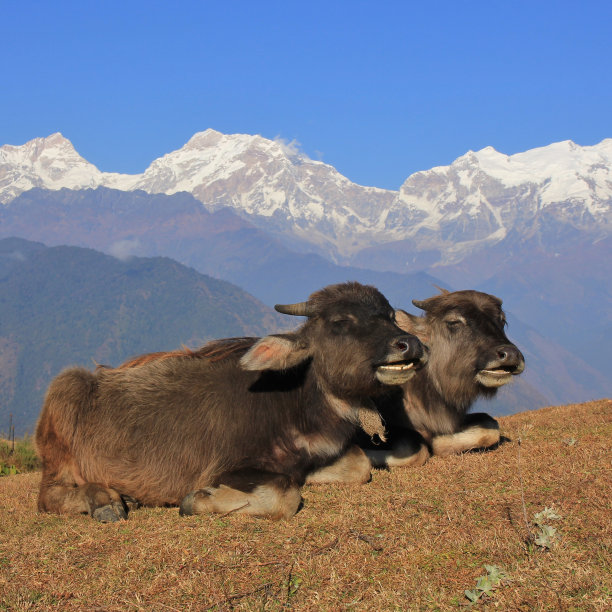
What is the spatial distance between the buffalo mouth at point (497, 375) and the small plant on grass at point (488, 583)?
12.5 feet

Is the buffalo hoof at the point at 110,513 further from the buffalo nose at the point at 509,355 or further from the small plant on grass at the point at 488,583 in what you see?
the buffalo nose at the point at 509,355

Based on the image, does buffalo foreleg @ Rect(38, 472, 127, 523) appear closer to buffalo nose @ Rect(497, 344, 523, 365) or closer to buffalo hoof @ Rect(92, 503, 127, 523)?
buffalo hoof @ Rect(92, 503, 127, 523)

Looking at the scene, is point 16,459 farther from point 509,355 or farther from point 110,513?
point 509,355

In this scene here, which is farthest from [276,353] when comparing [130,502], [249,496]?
[130,502]

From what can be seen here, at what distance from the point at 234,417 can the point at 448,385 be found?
2983 millimetres

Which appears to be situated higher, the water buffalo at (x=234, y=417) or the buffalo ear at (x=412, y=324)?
the buffalo ear at (x=412, y=324)

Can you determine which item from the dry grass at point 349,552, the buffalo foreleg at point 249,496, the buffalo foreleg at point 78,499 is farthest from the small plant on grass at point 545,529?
the buffalo foreleg at point 78,499

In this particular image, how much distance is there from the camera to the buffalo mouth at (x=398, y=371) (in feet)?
20.3

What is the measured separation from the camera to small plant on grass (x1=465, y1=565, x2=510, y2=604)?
12.2 feet

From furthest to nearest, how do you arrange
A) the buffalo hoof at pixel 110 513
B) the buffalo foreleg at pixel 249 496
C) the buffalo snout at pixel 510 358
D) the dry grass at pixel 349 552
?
the buffalo snout at pixel 510 358, the buffalo hoof at pixel 110 513, the buffalo foreleg at pixel 249 496, the dry grass at pixel 349 552

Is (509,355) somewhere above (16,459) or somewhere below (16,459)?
above

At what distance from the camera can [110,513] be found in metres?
6.09

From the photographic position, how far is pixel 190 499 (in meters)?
5.96

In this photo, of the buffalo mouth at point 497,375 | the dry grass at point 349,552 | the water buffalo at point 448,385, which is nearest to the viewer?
the dry grass at point 349,552
